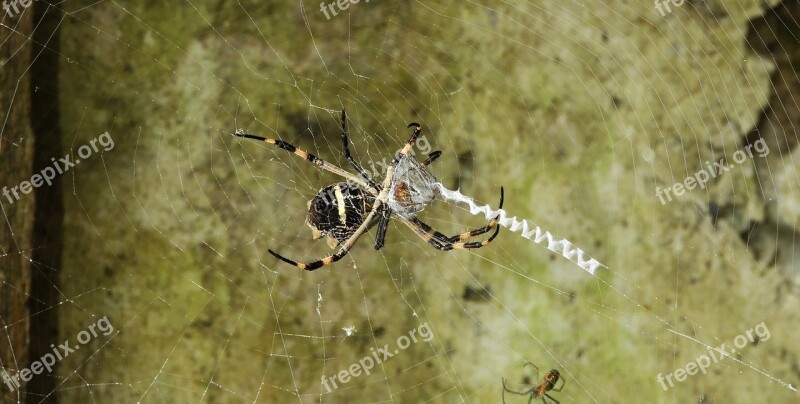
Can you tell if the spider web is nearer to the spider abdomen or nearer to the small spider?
the small spider

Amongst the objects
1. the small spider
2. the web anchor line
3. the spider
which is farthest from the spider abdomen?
the small spider

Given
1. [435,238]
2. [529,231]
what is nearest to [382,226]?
[435,238]

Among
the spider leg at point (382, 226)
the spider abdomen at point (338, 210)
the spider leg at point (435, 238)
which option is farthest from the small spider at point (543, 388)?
the spider abdomen at point (338, 210)

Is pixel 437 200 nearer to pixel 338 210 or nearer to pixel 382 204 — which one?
pixel 382 204

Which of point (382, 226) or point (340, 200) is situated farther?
point (382, 226)

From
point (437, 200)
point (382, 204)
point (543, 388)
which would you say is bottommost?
point (543, 388)
